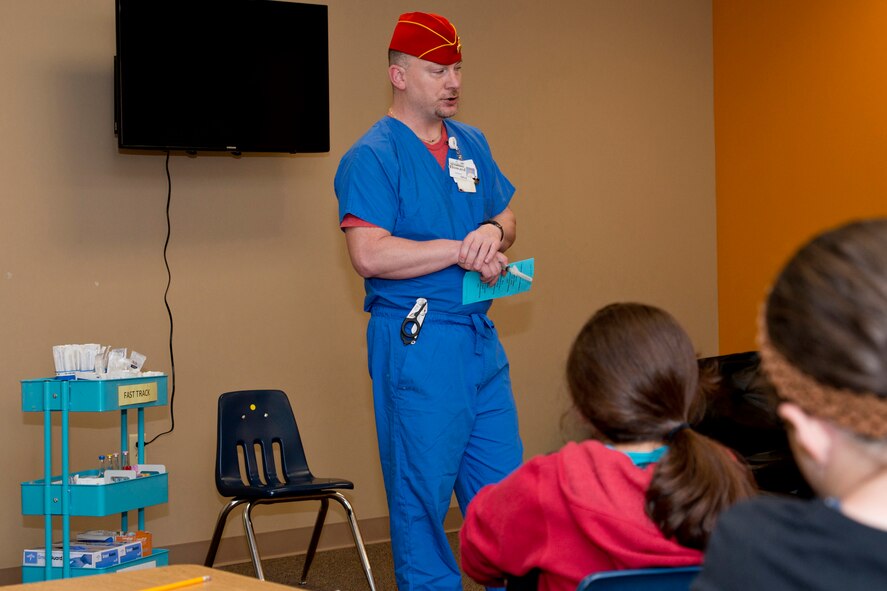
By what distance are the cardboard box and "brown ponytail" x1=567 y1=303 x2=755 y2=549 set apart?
240 cm

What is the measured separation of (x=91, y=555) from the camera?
10.8 feet

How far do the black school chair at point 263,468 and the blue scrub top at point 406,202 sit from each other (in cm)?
86

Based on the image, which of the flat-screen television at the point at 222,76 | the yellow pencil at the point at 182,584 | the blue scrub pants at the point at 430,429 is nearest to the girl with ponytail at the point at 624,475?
the yellow pencil at the point at 182,584

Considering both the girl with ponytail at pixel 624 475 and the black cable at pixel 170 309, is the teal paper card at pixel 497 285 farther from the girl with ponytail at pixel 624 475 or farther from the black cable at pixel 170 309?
the black cable at pixel 170 309

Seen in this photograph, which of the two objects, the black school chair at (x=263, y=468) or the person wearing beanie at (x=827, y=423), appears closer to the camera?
the person wearing beanie at (x=827, y=423)

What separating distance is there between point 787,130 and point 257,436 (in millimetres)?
3053

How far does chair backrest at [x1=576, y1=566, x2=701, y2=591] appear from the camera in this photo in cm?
121

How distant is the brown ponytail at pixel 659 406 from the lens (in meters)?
1.32

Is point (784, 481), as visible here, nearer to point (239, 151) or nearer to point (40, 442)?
point (239, 151)

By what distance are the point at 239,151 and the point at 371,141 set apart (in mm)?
1299

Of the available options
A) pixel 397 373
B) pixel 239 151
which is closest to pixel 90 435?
pixel 239 151

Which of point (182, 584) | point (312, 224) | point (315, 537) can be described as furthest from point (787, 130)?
point (182, 584)

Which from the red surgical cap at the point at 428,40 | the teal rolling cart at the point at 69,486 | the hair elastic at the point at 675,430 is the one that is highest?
the red surgical cap at the point at 428,40

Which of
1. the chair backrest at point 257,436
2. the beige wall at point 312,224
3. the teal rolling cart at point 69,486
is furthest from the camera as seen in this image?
the beige wall at point 312,224
